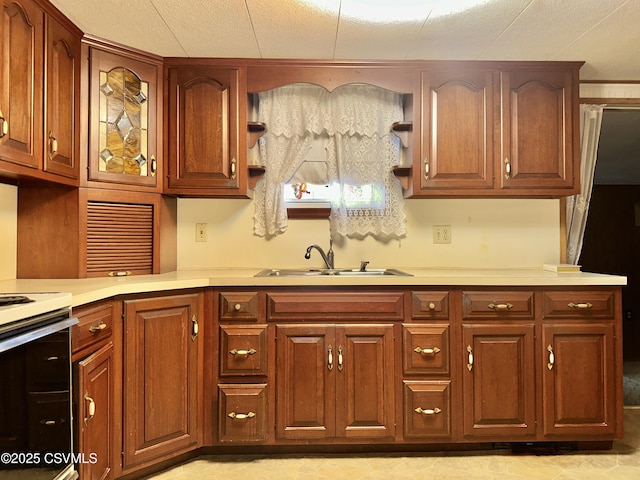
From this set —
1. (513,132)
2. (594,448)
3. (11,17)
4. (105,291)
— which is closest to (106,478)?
(105,291)

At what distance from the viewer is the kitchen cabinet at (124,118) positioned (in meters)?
2.02

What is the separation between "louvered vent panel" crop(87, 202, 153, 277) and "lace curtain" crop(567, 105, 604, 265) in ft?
8.20

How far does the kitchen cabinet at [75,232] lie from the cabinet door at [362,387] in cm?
119

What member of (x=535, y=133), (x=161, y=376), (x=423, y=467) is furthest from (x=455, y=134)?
(x=161, y=376)

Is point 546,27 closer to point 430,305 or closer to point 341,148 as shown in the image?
point 341,148

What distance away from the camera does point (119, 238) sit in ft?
6.97

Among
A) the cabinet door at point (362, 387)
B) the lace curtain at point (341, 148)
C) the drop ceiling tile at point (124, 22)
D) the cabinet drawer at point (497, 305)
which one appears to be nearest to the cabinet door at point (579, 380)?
the cabinet drawer at point (497, 305)

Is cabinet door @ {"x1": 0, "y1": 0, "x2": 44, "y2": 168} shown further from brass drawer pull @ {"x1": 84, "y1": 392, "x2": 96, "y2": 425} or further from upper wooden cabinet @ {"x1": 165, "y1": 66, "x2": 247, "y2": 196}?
brass drawer pull @ {"x1": 84, "y1": 392, "x2": 96, "y2": 425}

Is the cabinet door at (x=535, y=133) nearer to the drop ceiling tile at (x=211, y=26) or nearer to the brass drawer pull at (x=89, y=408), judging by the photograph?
the drop ceiling tile at (x=211, y=26)

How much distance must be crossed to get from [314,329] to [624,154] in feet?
10.7

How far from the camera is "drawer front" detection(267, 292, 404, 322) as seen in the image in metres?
1.97

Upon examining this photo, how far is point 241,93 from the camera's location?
2.26 m

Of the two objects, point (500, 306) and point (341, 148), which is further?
point (341, 148)

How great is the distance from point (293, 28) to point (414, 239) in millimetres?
1383
